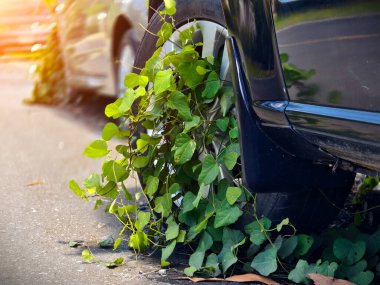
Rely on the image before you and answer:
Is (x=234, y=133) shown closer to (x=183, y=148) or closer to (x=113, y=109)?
(x=183, y=148)

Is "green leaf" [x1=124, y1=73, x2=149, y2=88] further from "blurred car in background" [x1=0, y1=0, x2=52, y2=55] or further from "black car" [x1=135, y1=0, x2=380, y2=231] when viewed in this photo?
"blurred car in background" [x1=0, y1=0, x2=52, y2=55]

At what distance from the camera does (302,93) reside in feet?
8.30

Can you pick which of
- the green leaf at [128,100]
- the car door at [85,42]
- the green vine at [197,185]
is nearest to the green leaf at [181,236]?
the green vine at [197,185]

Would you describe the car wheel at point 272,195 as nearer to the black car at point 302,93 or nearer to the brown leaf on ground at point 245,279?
the black car at point 302,93

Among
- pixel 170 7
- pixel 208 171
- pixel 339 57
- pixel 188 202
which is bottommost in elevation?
pixel 188 202

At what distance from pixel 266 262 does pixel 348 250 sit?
0.88 ft

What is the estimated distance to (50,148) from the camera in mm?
5699

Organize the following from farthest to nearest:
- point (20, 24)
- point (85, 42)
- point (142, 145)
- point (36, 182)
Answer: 1. point (20, 24)
2. point (85, 42)
3. point (36, 182)
4. point (142, 145)

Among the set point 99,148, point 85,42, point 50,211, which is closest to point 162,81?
point 99,148

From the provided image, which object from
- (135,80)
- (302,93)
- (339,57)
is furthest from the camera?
(135,80)

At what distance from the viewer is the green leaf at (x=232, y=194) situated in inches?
114

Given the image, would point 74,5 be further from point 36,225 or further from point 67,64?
point 36,225

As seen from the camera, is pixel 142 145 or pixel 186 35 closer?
pixel 186 35

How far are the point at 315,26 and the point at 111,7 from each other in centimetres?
372
